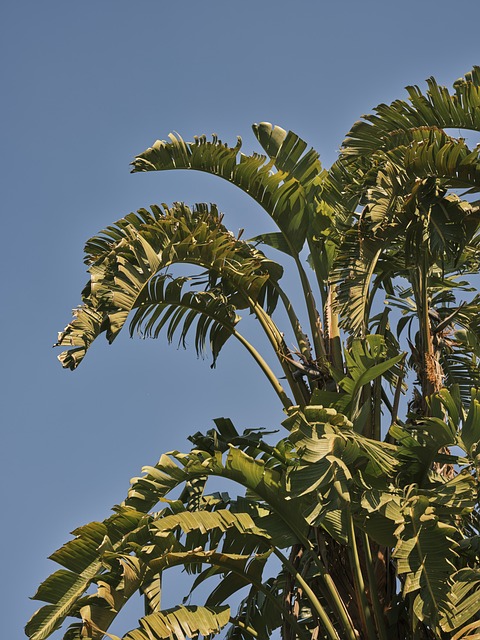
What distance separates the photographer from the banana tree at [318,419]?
301 inches

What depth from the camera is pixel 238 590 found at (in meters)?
9.16

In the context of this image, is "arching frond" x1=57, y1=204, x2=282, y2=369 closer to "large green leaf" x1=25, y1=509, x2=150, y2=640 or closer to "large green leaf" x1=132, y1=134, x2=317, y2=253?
"large green leaf" x1=132, y1=134, x2=317, y2=253

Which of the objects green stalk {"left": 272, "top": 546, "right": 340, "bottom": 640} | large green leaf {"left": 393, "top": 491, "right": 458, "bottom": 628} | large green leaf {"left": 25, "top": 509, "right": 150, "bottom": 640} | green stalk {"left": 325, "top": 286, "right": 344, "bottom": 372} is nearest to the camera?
large green leaf {"left": 393, "top": 491, "right": 458, "bottom": 628}

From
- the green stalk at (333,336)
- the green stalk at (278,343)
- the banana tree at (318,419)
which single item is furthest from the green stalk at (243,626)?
the green stalk at (333,336)

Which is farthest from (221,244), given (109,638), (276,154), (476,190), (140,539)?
(109,638)

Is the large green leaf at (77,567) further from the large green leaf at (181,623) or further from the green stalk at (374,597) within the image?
the green stalk at (374,597)

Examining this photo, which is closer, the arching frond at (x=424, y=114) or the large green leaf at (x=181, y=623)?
the large green leaf at (x=181, y=623)

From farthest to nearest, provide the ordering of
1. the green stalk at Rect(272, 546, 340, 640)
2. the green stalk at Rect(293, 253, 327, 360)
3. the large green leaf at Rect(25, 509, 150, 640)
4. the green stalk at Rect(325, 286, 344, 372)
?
the green stalk at Rect(293, 253, 327, 360), the green stalk at Rect(325, 286, 344, 372), the green stalk at Rect(272, 546, 340, 640), the large green leaf at Rect(25, 509, 150, 640)

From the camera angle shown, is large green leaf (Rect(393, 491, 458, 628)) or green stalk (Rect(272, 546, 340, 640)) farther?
green stalk (Rect(272, 546, 340, 640))

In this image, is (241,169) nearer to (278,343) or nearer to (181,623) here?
(278,343)

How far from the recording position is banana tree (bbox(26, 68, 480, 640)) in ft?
25.1

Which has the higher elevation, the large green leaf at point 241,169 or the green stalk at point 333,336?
the large green leaf at point 241,169

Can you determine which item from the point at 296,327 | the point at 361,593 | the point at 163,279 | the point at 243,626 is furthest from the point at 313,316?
the point at 243,626

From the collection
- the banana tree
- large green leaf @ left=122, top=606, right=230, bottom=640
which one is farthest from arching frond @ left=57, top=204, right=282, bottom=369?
large green leaf @ left=122, top=606, right=230, bottom=640
